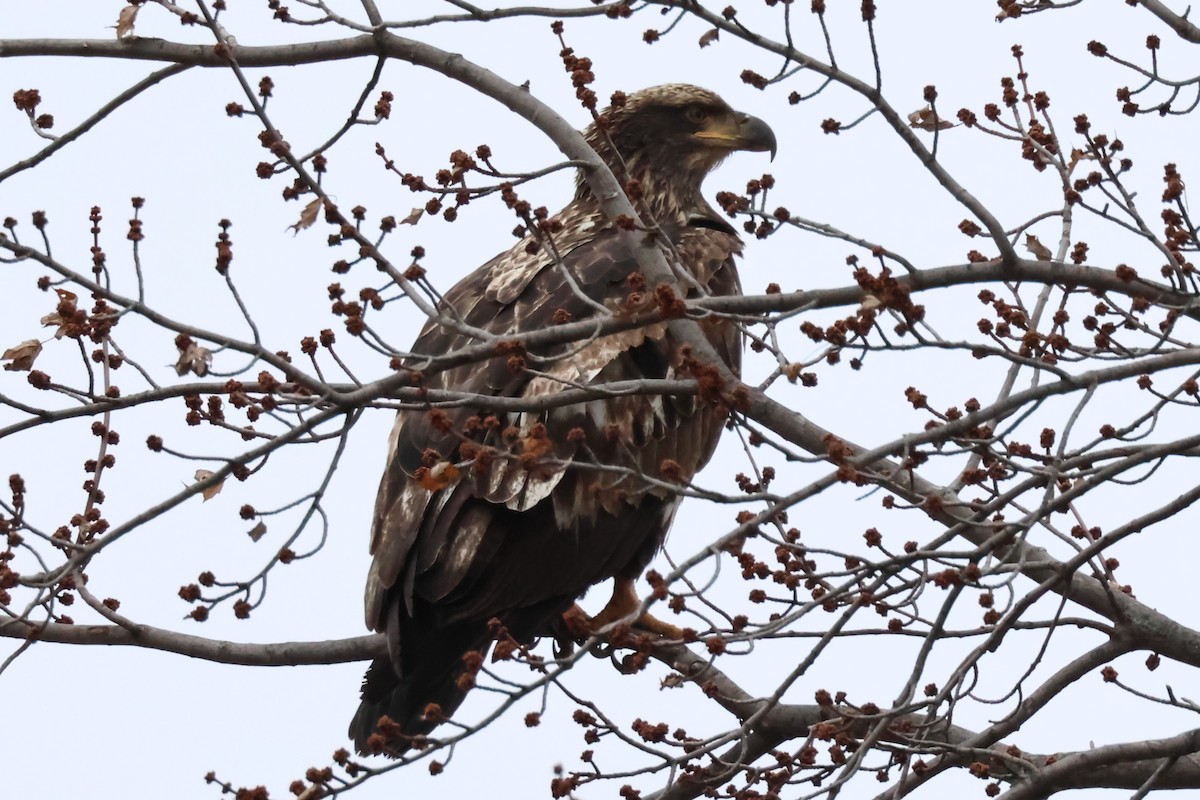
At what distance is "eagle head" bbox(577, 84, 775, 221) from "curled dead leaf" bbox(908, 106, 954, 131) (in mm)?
3433

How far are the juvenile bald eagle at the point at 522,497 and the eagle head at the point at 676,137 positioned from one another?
899mm

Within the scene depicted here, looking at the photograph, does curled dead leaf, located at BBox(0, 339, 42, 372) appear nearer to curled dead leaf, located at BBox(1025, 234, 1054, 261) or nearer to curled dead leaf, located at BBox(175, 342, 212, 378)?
curled dead leaf, located at BBox(175, 342, 212, 378)

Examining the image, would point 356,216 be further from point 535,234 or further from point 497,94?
point 497,94

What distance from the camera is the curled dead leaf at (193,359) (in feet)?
13.3

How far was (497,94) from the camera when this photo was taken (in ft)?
16.2

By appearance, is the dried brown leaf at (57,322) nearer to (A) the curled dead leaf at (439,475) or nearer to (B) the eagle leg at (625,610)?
(A) the curled dead leaf at (439,475)

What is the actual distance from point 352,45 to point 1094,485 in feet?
8.14

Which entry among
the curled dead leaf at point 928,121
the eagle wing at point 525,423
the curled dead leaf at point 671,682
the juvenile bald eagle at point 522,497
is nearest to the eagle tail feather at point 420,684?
the juvenile bald eagle at point 522,497

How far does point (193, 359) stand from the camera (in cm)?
404

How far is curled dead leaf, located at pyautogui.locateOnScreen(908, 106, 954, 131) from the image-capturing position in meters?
4.20

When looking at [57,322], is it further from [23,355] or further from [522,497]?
[522,497]

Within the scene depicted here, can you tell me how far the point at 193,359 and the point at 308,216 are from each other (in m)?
0.44

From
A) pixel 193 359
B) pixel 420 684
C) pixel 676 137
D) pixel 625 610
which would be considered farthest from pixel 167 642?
pixel 676 137

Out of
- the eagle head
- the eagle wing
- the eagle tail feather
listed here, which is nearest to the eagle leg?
the eagle wing
